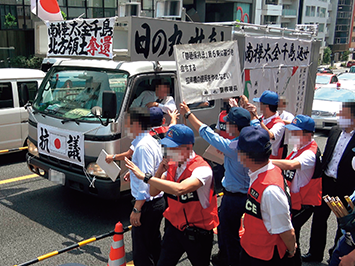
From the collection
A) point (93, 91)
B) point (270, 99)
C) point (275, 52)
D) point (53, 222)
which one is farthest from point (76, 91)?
A: point (275, 52)

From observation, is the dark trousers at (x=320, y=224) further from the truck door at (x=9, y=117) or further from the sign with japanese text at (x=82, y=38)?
the truck door at (x=9, y=117)

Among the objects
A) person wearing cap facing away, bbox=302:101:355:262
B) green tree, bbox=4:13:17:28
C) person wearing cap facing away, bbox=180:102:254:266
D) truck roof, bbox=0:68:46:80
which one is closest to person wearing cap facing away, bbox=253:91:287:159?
person wearing cap facing away, bbox=302:101:355:262

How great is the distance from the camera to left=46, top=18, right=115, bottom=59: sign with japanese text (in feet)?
15.2

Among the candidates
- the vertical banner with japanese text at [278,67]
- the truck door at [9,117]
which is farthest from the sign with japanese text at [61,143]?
the vertical banner with japanese text at [278,67]

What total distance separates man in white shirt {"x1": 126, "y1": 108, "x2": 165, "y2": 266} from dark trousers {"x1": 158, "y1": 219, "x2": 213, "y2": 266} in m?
0.31

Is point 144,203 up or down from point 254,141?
down

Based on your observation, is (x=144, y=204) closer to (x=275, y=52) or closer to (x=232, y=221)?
(x=232, y=221)

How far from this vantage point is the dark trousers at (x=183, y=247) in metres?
2.87

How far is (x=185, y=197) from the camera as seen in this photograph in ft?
9.18

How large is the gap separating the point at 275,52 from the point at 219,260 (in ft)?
15.8

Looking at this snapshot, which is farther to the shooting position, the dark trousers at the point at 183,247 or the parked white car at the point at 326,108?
the parked white car at the point at 326,108

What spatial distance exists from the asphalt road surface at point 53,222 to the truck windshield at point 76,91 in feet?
4.47

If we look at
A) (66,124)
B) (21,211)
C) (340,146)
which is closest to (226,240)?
(340,146)

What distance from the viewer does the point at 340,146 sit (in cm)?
383
